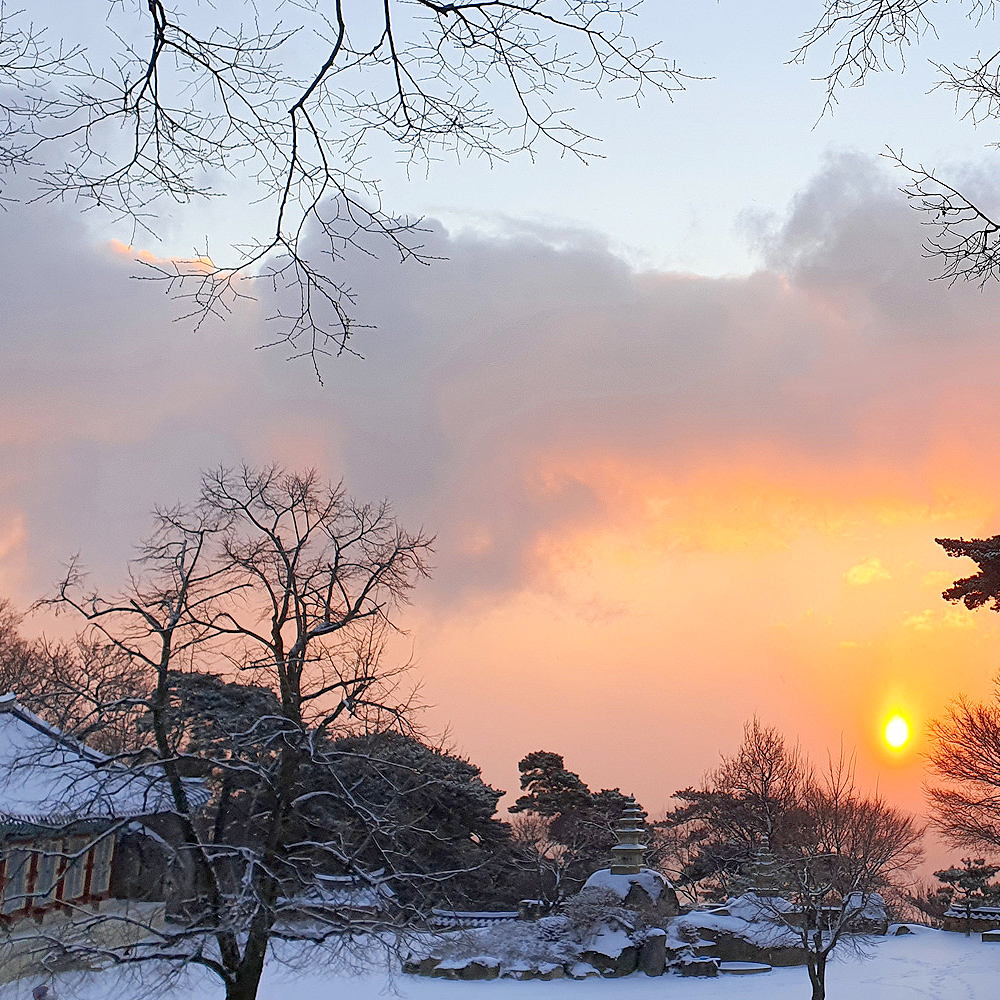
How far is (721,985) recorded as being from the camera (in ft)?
81.5

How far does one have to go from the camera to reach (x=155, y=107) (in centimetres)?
472

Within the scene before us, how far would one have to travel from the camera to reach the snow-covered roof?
10.8 metres

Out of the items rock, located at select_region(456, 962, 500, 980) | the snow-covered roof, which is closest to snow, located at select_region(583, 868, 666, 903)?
rock, located at select_region(456, 962, 500, 980)

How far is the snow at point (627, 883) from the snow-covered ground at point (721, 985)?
342cm

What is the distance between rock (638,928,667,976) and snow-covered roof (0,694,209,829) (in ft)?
52.3

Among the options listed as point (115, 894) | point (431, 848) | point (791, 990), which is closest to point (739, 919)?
point (791, 990)

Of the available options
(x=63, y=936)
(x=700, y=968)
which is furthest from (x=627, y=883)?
(x=63, y=936)

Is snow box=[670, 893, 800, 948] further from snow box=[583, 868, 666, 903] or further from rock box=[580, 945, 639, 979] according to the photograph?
rock box=[580, 945, 639, 979]

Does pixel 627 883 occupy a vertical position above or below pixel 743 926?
above

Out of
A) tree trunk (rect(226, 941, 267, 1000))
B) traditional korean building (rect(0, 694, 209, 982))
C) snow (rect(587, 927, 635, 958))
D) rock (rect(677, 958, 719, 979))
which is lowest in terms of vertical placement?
rock (rect(677, 958, 719, 979))

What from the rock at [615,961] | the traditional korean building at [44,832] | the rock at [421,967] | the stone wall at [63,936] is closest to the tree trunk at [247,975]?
the stone wall at [63,936]

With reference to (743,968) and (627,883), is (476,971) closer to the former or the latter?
(627,883)

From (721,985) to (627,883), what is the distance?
5711 mm

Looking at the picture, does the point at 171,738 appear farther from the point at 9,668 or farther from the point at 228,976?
the point at 9,668
